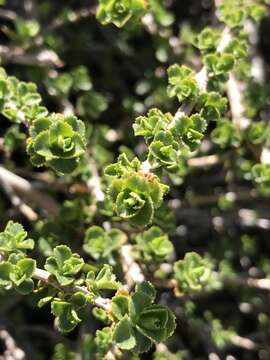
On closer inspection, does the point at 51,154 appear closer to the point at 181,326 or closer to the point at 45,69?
the point at 45,69

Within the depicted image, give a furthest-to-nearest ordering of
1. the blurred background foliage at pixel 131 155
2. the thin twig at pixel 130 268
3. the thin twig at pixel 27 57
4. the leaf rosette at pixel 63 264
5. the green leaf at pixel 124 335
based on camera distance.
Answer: the thin twig at pixel 27 57 < the blurred background foliage at pixel 131 155 < the thin twig at pixel 130 268 < the leaf rosette at pixel 63 264 < the green leaf at pixel 124 335

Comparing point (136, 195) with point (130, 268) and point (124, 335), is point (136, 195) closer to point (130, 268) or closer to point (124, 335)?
point (124, 335)

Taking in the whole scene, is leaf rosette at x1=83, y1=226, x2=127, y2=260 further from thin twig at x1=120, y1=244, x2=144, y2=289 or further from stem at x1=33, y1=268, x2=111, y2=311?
stem at x1=33, y1=268, x2=111, y2=311

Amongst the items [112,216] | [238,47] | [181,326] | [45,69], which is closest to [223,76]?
[238,47]

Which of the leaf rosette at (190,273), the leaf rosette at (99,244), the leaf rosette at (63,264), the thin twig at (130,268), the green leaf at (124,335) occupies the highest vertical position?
the leaf rosette at (63,264)

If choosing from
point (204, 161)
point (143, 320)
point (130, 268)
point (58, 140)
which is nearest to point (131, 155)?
point (204, 161)

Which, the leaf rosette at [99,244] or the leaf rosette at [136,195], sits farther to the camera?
the leaf rosette at [99,244]

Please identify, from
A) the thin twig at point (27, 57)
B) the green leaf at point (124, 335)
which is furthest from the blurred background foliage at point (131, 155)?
the green leaf at point (124, 335)

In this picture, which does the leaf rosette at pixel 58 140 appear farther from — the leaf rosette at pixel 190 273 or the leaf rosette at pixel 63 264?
the leaf rosette at pixel 190 273
